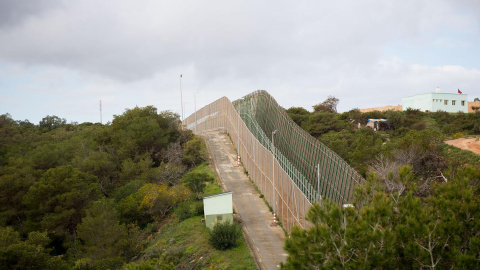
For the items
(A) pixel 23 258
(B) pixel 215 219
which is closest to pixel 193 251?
(B) pixel 215 219

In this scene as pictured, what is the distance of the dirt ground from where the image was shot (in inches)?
1611

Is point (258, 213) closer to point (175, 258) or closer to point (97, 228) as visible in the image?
point (175, 258)

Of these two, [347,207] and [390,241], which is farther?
[347,207]

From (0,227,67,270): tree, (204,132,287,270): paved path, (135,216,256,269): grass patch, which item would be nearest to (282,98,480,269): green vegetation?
(135,216,256,269): grass patch

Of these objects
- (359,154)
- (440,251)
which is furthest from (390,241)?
(359,154)

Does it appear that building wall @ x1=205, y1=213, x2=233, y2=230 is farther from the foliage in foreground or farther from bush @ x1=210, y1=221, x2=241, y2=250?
the foliage in foreground

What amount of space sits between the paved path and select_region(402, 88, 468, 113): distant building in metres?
46.6

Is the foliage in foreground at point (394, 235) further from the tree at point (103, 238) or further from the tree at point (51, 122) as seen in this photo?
the tree at point (51, 122)

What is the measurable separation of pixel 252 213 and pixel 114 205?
1099 cm

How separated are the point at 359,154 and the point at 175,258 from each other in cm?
1938

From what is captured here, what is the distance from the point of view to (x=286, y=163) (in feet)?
87.1

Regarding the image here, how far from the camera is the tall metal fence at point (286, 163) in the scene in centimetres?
2116

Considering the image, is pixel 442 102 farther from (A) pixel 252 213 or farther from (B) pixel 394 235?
(B) pixel 394 235

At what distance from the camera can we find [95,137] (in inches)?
1907
